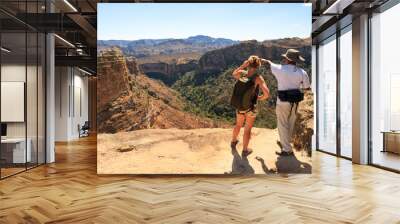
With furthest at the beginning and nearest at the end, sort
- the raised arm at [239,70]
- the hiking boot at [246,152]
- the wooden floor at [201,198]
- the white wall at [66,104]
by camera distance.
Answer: the white wall at [66,104] → the raised arm at [239,70] → the hiking boot at [246,152] → the wooden floor at [201,198]

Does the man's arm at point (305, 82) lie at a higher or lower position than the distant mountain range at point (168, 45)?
lower

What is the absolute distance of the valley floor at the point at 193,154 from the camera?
6711mm

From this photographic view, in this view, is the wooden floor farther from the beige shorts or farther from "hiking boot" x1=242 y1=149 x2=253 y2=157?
the beige shorts

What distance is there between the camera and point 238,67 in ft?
22.4

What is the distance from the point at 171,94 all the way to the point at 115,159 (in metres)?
1.42

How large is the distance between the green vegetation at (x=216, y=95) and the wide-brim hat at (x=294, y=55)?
42 cm

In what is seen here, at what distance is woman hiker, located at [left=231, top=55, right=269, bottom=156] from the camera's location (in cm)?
675

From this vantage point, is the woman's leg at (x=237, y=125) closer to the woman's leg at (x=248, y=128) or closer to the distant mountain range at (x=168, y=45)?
the woman's leg at (x=248, y=128)

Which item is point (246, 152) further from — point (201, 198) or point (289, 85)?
point (201, 198)

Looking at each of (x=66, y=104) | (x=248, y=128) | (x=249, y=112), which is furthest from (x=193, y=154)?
(x=66, y=104)

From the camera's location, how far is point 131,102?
6.80m

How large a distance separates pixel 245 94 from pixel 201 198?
7.55 ft

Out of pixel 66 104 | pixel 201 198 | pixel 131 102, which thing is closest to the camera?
pixel 201 198

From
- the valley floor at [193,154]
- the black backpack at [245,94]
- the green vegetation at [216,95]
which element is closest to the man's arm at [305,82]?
the green vegetation at [216,95]
